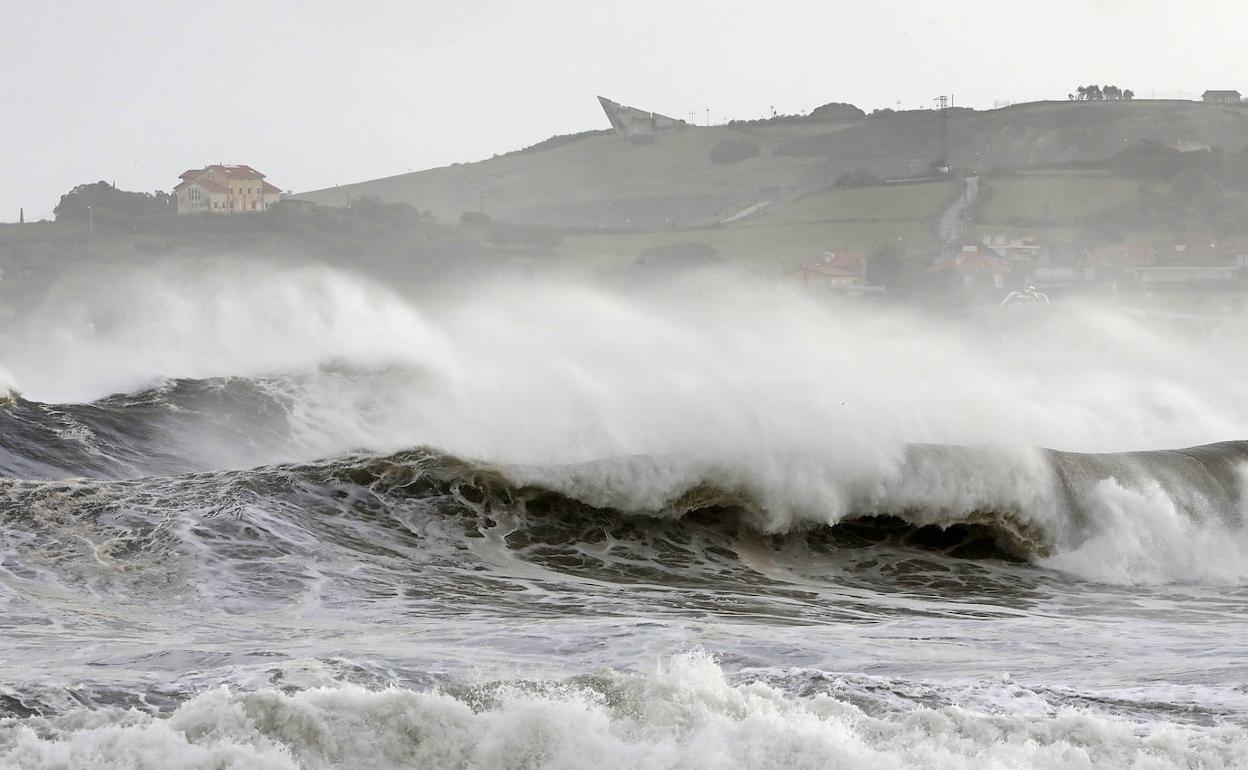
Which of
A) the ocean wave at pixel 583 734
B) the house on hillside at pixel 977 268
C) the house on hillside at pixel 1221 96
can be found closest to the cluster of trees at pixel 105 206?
the house on hillside at pixel 977 268

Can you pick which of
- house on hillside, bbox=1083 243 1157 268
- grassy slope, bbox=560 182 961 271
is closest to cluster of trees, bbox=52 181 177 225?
grassy slope, bbox=560 182 961 271

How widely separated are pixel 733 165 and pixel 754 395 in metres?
121

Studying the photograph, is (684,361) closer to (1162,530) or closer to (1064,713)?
(1162,530)

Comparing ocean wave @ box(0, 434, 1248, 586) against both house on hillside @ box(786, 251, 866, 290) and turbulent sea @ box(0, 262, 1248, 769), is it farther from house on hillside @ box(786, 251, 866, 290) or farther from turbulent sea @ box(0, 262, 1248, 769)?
house on hillside @ box(786, 251, 866, 290)

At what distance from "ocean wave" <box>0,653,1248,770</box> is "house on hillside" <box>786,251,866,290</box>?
77.4 m

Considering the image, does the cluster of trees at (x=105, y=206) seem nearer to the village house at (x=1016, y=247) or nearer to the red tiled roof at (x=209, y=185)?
the red tiled roof at (x=209, y=185)

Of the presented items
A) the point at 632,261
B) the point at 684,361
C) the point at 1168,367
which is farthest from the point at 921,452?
the point at 632,261

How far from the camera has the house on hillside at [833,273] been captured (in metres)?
89.3

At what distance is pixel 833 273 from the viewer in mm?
90500

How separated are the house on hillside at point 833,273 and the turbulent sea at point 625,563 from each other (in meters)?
56.3

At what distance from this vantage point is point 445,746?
29.6ft

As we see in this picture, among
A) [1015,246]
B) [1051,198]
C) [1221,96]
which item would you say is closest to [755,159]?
[1051,198]

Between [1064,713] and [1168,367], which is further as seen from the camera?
[1168,367]

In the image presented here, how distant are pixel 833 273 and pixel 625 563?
75897 millimetres
